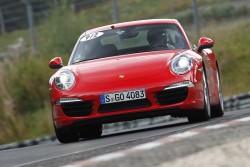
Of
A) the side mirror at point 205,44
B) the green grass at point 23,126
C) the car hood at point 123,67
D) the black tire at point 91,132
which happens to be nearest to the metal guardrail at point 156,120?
the green grass at point 23,126

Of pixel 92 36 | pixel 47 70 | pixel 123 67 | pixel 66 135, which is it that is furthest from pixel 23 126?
pixel 123 67

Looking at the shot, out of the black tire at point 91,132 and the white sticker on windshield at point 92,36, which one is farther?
the white sticker on windshield at point 92,36

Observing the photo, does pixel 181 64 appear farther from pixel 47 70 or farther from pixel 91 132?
pixel 47 70

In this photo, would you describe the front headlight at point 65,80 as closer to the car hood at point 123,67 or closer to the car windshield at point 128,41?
the car hood at point 123,67

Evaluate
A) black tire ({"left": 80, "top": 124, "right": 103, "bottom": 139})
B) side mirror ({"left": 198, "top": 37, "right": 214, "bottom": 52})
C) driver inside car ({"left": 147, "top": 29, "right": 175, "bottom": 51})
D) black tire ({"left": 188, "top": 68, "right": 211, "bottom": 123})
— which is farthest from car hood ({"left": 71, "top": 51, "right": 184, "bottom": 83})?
black tire ({"left": 80, "top": 124, "right": 103, "bottom": 139})

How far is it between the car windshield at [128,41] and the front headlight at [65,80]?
88 cm

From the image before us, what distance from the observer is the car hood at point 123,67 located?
35.8 feet

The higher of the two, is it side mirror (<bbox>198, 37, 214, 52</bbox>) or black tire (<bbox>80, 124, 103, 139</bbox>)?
side mirror (<bbox>198, 37, 214, 52</bbox>)

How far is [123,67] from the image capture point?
1106cm

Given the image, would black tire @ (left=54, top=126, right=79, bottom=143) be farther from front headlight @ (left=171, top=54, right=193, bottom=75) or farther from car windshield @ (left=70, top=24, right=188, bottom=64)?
front headlight @ (left=171, top=54, right=193, bottom=75)

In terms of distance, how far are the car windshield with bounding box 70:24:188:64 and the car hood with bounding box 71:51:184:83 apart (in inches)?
18.2

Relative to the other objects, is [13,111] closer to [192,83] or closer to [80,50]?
[80,50]

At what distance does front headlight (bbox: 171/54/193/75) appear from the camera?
430 inches

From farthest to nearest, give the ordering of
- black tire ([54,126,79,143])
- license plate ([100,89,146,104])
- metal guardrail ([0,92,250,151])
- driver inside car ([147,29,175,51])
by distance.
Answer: metal guardrail ([0,92,250,151]) → driver inside car ([147,29,175,51]) → black tire ([54,126,79,143]) → license plate ([100,89,146,104])
